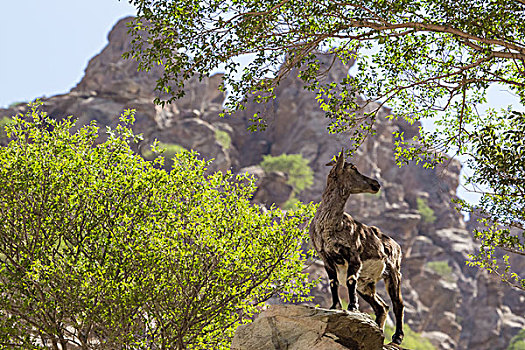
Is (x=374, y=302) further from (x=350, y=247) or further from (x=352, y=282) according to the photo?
(x=350, y=247)

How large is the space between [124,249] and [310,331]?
21.2 ft

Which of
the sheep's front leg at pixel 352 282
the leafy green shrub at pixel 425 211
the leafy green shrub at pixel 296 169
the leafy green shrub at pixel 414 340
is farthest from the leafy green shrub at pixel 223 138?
the sheep's front leg at pixel 352 282

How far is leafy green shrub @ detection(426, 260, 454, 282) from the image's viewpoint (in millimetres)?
62650

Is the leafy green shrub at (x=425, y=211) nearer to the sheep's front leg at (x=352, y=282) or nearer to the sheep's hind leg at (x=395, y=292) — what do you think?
the sheep's hind leg at (x=395, y=292)

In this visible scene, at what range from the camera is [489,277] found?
61.5 meters

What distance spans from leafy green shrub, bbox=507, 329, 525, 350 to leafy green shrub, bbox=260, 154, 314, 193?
30169mm

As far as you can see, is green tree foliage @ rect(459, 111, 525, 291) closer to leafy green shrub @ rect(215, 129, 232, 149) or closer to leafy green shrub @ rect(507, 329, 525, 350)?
leafy green shrub @ rect(507, 329, 525, 350)

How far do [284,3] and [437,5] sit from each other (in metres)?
3.11

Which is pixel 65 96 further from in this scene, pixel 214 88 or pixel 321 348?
pixel 321 348

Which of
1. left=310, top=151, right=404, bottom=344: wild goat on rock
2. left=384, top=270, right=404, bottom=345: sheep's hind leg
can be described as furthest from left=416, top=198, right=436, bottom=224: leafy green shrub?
left=310, top=151, right=404, bottom=344: wild goat on rock

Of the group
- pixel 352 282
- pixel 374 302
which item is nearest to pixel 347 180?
pixel 352 282

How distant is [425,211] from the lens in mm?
70938

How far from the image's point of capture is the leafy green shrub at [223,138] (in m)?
69.2

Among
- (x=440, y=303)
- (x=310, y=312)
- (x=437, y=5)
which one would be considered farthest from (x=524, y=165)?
(x=440, y=303)
